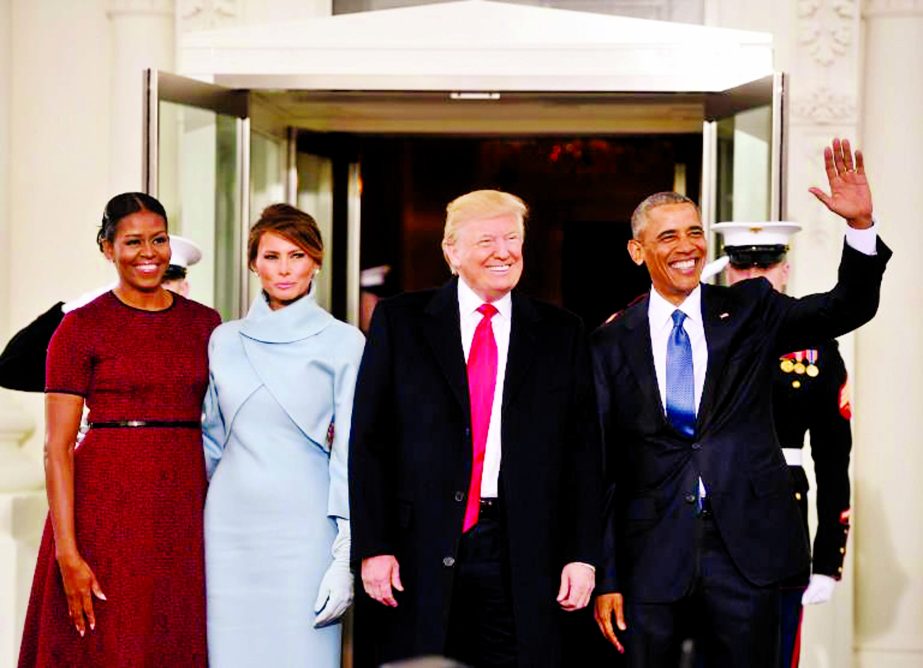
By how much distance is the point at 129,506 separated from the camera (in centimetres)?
409

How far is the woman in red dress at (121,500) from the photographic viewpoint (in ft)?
13.3


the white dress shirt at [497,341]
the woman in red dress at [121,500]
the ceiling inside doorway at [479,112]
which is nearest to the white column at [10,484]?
the ceiling inside doorway at [479,112]

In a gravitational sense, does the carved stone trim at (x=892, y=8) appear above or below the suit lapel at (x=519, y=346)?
above

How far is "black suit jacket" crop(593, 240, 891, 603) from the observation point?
12.7ft

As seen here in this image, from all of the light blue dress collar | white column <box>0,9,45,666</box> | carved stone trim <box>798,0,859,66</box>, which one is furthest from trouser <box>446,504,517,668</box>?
carved stone trim <box>798,0,859,66</box>

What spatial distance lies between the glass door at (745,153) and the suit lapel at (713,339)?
2.26m

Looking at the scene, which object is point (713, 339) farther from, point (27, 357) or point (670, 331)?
point (27, 357)

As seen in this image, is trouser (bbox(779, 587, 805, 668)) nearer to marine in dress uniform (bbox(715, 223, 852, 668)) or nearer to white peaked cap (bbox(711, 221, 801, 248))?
marine in dress uniform (bbox(715, 223, 852, 668))

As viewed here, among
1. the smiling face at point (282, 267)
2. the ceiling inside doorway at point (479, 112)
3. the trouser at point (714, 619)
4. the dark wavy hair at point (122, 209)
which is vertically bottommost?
the trouser at point (714, 619)

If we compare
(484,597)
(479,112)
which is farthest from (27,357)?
(479,112)

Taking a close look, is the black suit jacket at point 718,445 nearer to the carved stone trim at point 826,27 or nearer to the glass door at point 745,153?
the glass door at point 745,153

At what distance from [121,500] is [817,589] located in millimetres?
2017

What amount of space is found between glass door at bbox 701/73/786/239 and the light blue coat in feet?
8.61

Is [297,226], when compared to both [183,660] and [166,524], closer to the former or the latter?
[166,524]
